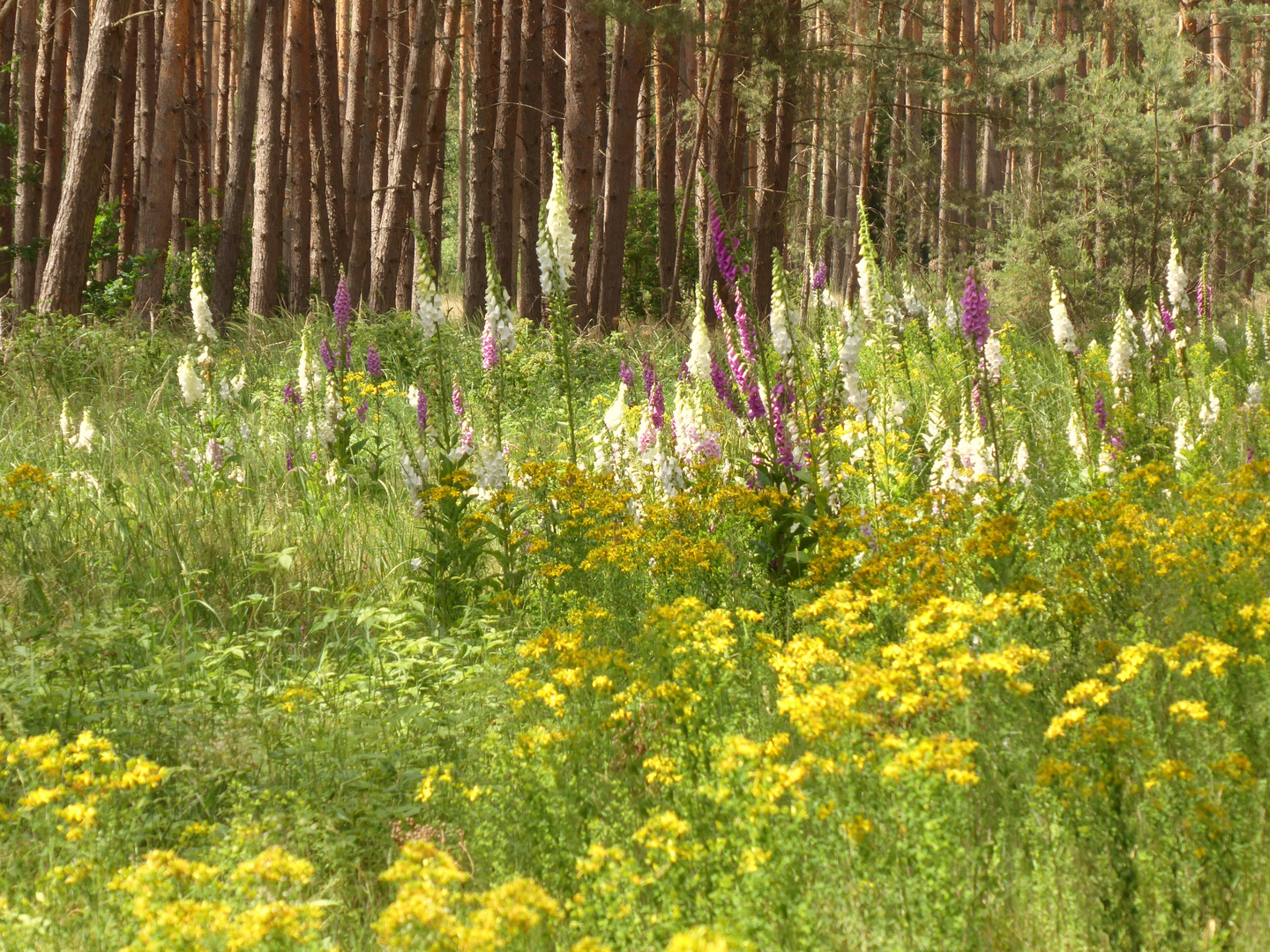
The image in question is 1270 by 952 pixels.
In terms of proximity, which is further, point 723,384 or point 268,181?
point 268,181

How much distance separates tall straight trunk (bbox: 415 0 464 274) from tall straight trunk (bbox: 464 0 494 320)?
453mm

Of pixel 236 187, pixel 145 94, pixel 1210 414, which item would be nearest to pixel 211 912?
pixel 1210 414

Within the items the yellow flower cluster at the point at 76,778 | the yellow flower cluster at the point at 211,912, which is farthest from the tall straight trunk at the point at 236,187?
the yellow flower cluster at the point at 211,912

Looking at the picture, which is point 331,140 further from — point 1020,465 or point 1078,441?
point 1020,465

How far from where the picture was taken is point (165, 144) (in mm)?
11906

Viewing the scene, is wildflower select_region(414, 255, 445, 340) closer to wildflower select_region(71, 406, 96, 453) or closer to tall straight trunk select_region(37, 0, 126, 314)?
wildflower select_region(71, 406, 96, 453)

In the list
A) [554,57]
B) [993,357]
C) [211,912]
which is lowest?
[211,912]

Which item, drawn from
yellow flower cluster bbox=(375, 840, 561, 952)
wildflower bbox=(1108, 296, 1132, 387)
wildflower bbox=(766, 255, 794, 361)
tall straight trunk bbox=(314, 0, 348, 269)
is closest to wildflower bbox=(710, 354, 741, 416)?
wildflower bbox=(766, 255, 794, 361)

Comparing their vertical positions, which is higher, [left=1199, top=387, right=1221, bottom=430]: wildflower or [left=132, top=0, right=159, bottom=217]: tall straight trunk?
[left=132, top=0, right=159, bottom=217]: tall straight trunk

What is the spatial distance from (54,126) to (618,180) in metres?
12.5

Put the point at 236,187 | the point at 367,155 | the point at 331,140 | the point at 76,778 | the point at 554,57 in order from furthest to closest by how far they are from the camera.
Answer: the point at 554,57 → the point at 331,140 → the point at 367,155 → the point at 236,187 → the point at 76,778

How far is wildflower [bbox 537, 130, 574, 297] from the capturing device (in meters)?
4.66

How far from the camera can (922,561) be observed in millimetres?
3184

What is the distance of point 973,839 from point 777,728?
722mm
